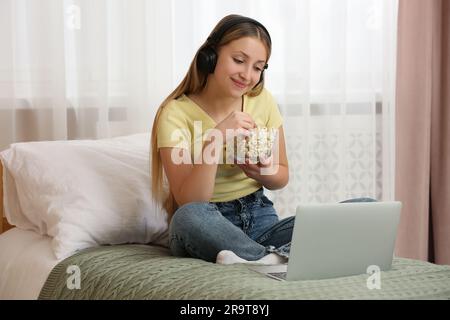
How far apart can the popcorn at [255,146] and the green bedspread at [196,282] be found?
29cm

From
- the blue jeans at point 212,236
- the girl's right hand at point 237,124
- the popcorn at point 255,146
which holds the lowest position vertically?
the blue jeans at point 212,236

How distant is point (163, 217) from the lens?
1.97m

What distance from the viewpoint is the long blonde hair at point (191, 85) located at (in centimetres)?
187

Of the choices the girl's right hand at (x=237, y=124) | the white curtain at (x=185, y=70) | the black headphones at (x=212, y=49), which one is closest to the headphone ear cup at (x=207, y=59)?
the black headphones at (x=212, y=49)

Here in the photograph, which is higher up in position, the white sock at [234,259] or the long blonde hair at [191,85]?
the long blonde hair at [191,85]

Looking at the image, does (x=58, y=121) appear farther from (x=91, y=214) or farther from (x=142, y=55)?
(x=91, y=214)

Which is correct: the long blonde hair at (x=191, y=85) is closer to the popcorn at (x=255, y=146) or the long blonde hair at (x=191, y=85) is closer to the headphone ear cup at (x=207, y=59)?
the headphone ear cup at (x=207, y=59)

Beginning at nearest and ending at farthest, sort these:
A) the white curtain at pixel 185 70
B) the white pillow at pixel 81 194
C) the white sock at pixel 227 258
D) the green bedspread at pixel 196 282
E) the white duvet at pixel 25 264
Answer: the green bedspread at pixel 196 282
the white sock at pixel 227 258
the white duvet at pixel 25 264
the white pillow at pixel 81 194
the white curtain at pixel 185 70

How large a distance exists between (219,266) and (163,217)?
455mm

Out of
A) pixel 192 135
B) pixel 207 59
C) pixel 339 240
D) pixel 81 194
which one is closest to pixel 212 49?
pixel 207 59

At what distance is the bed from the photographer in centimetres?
138

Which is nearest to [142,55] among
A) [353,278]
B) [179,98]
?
[179,98]

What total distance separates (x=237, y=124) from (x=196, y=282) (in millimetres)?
448

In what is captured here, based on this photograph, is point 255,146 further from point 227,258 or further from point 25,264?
point 25,264
